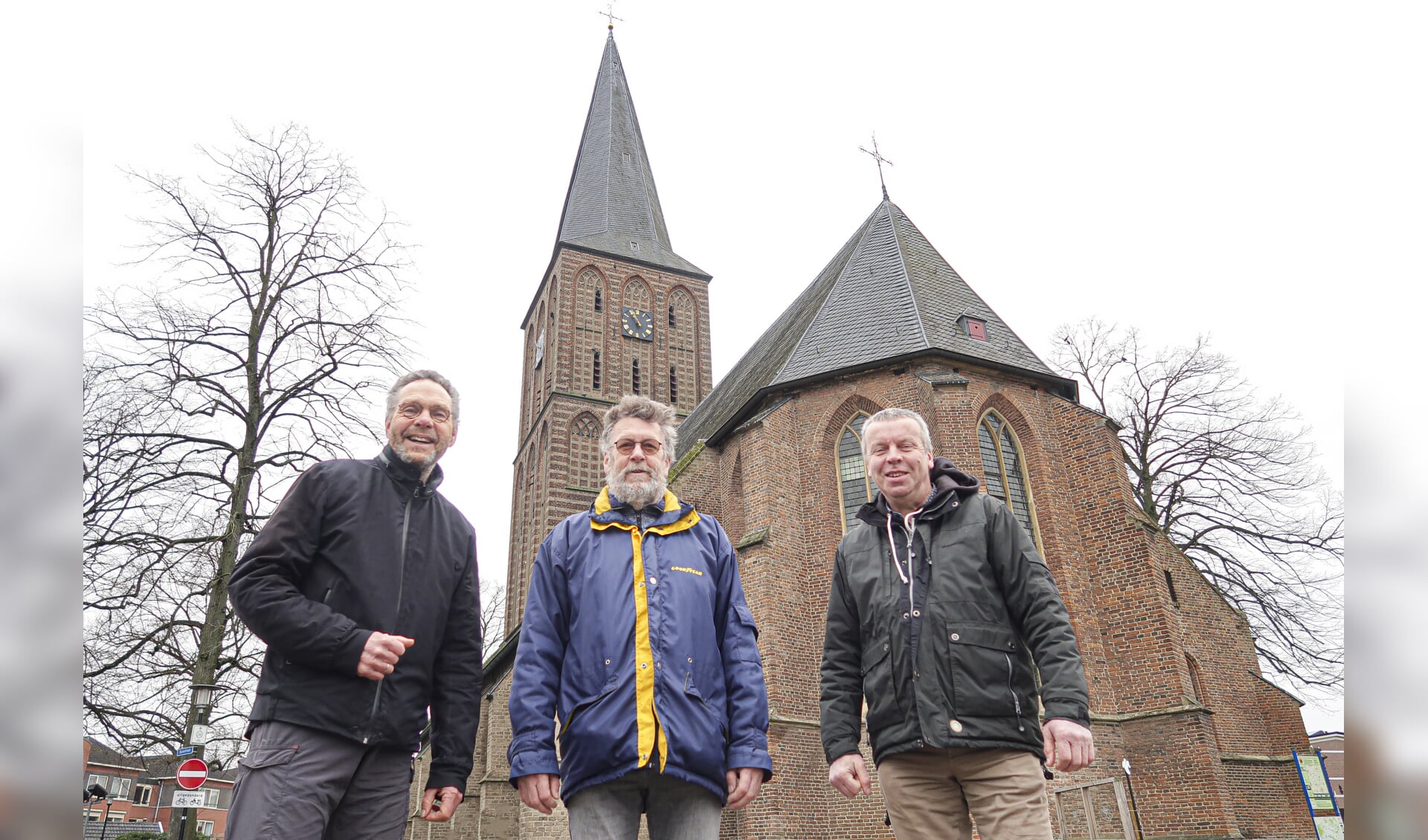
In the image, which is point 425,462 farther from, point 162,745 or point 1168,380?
point 1168,380

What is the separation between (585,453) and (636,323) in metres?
6.10

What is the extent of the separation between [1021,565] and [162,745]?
40.0 ft

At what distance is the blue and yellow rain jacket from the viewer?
2.84 meters

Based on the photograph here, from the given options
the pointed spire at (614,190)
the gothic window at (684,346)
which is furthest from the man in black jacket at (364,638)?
the pointed spire at (614,190)

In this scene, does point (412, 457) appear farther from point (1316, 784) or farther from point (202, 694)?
point (1316, 784)

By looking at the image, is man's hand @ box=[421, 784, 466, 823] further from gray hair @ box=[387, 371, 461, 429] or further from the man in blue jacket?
gray hair @ box=[387, 371, 461, 429]

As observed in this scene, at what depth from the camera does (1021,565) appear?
3.37 meters

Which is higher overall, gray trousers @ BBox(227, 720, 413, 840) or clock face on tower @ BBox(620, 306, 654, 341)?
clock face on tower @ BBox(620, 306, 654, 341)

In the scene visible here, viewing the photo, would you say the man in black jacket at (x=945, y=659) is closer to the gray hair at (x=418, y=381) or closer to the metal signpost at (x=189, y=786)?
the gray hair at (x=418, y=381)

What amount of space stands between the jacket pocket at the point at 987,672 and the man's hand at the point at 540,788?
1.55 metres

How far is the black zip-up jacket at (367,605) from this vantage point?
8.91 feet

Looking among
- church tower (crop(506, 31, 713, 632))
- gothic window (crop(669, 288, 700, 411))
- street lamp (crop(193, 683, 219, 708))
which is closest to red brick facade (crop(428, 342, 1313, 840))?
street lamp (crop(193, 683, 219, 708))

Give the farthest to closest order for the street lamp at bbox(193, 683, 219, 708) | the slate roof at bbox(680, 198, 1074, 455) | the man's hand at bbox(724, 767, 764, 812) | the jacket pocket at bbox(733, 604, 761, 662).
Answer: the slate roof at bbox(680, 198, 1074, 455) < the street lamp at bbox(193, 683, 219, 708) < the jacket pocket at bbox(733, 604, 761, 662) < the man's hand at bbox(724, 767, 764, 812)

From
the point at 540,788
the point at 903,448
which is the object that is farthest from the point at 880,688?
the point at 540,788
